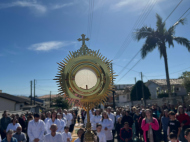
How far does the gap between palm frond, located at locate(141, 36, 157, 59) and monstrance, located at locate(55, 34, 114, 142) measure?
15.0 meters

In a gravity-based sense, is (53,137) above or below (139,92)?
below

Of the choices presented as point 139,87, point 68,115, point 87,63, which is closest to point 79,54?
point 87,63

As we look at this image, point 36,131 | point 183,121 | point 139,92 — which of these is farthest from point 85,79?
point 139,92

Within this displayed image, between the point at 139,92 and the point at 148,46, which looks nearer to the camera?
the point at 148,46

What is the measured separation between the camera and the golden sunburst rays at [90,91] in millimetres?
2359

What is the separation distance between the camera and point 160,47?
16.3 meters

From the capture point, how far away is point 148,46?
1667 centimetres

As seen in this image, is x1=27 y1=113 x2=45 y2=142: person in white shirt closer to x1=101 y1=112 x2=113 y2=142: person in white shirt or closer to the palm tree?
x1=101 y1=112 x2=113 y2=142: person in white shirt

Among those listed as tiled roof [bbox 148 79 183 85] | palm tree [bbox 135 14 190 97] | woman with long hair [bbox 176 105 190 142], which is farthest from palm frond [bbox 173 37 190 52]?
tiled roof [bbox 148 79 183 85]

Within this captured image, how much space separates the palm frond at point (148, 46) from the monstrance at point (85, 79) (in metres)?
15.0

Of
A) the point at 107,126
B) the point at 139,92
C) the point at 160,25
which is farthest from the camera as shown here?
the point at 139,92

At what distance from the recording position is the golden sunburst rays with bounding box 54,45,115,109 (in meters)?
2.36

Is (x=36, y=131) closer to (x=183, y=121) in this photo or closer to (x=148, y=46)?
(x=183, y=121)

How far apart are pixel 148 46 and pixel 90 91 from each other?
15360mm
